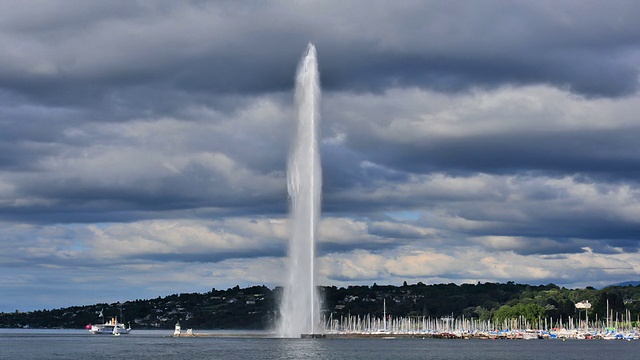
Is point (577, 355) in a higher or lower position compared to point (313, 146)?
lower

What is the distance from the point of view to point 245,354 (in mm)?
134625

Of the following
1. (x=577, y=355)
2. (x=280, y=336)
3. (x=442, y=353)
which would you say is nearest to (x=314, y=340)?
(x=280, y=336)

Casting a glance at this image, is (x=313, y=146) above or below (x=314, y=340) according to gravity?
above

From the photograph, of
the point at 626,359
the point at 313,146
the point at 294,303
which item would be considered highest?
the point at 313,146

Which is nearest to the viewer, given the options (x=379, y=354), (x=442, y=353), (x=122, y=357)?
(x=122, y=357)

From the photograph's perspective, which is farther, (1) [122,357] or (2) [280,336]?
(2) [280,336]

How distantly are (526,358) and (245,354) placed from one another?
134ft

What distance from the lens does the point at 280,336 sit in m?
156

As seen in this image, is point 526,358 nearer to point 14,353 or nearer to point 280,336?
point 280,336

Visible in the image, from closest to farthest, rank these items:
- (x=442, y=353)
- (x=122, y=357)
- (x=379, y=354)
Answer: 1. (x=122, y=357)
2. (x=379, y=354)
3. (x=442, y=353)

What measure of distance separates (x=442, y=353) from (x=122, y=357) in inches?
1943

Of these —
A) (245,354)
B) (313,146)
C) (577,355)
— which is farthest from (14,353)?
(577,355)

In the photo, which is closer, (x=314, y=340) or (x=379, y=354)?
(x=379, y=354)

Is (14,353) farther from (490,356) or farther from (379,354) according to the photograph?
(490,356)
